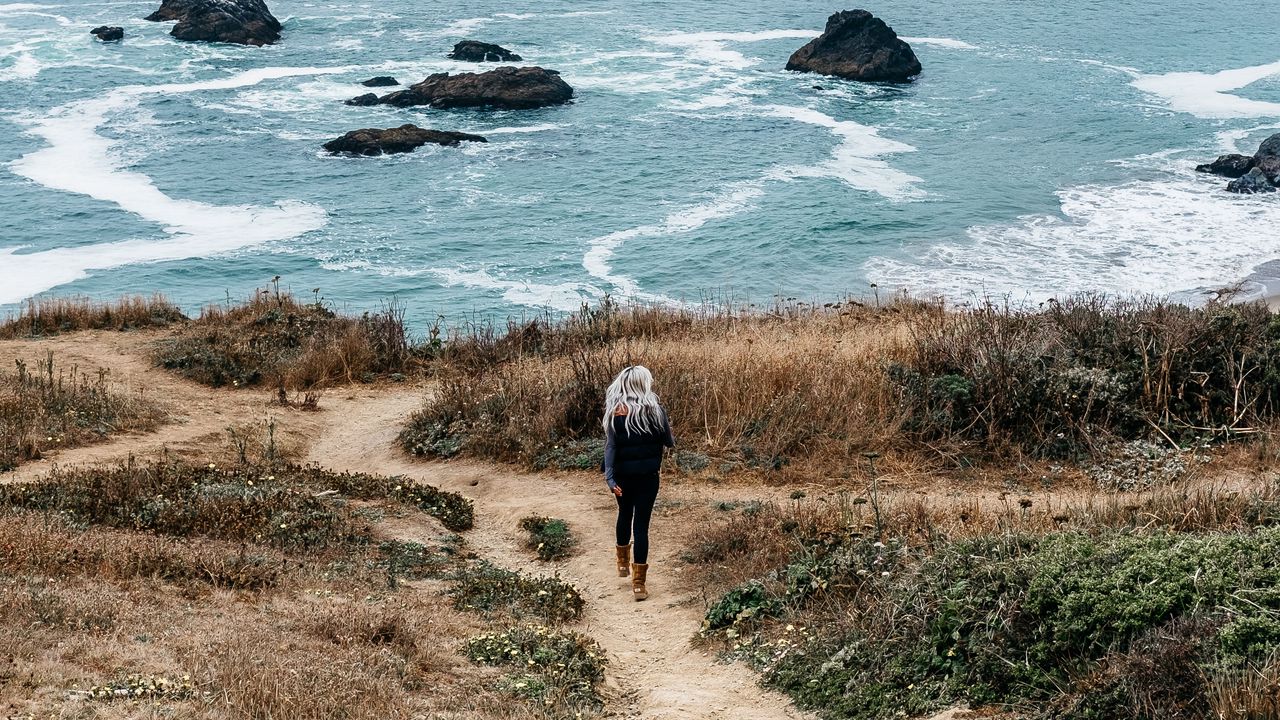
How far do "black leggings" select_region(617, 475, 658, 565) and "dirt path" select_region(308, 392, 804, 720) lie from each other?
0.44 meters

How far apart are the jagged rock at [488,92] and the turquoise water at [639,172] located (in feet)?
3.05

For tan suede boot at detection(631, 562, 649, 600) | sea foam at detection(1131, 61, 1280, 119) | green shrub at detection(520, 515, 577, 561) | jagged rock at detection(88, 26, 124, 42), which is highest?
jagged rock at detection(88, 26, 124, 42)

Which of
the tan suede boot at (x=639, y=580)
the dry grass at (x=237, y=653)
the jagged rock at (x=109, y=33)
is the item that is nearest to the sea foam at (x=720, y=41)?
the jagged rock at (x=109, y=33)

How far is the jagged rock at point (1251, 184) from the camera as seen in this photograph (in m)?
37.4

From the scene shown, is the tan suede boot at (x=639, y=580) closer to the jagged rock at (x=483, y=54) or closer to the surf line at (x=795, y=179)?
the surf line at (x=795, y=179)

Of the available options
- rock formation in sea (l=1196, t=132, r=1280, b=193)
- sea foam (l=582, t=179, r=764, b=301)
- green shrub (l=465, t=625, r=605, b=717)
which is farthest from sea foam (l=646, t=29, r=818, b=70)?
green shrub (l=465, t=625, r=605, b=717)

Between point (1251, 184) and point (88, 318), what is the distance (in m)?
33.5

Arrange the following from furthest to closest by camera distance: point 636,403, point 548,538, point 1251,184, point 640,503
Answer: point 1251,184 → point 548,538 → point 640,503 → point 636,403

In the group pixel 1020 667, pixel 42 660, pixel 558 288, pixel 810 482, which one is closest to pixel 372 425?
pixel 810 482

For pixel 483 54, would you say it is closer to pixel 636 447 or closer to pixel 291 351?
pixel 291 351

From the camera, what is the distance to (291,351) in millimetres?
18906

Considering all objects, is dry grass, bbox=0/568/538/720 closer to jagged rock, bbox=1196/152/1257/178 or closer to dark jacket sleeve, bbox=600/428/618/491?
dark jacket sleeve, bbox=600/428/618/491

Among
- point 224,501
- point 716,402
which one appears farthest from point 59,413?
point 716,402

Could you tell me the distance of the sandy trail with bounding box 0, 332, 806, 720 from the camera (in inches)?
307
